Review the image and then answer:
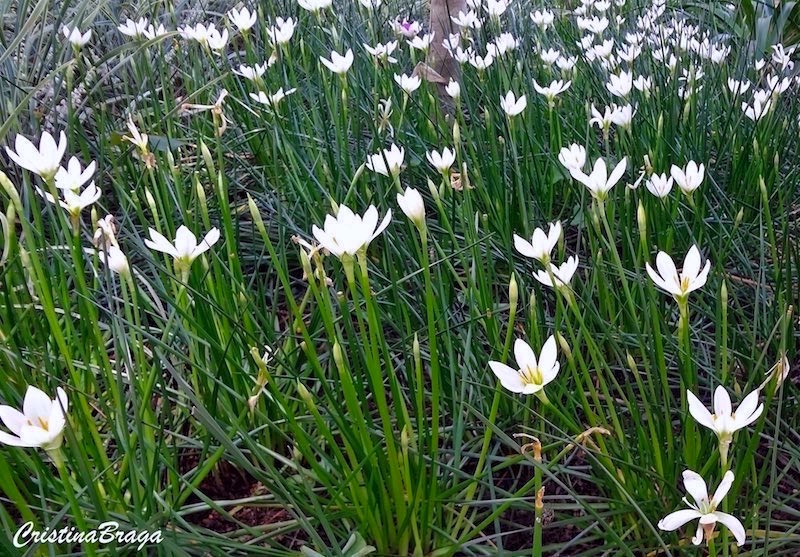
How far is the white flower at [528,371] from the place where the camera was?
0.86 m

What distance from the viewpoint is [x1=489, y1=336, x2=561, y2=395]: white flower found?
86 centimetres

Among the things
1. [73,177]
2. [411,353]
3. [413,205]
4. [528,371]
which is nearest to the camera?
[528,371]

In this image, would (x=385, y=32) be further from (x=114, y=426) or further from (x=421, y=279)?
(x=114, y=426)

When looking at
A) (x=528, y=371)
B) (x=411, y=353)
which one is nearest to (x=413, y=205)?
(x=528, y=371)

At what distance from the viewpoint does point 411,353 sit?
1.42m

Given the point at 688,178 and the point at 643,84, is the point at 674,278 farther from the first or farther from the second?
the point at 643,84

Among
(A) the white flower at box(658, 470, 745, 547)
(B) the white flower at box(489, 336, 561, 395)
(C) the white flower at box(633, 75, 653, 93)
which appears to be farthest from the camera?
(C) the white flower at box(633, 75, 653, 93)

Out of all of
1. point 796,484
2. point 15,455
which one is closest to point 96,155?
point 15,455

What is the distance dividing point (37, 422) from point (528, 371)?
0.59 meters

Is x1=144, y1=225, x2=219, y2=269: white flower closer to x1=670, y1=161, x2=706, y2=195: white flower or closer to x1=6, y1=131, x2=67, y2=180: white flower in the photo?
x1=6, y1=131, x2=67, y2=180: white flower

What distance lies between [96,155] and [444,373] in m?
1.63

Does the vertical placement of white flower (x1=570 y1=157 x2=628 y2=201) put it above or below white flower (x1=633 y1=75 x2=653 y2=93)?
below

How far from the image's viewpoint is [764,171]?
72.3 inches

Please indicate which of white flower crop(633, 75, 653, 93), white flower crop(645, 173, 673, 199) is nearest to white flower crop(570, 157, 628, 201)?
white flower crop(645, 173, 673, 199)
